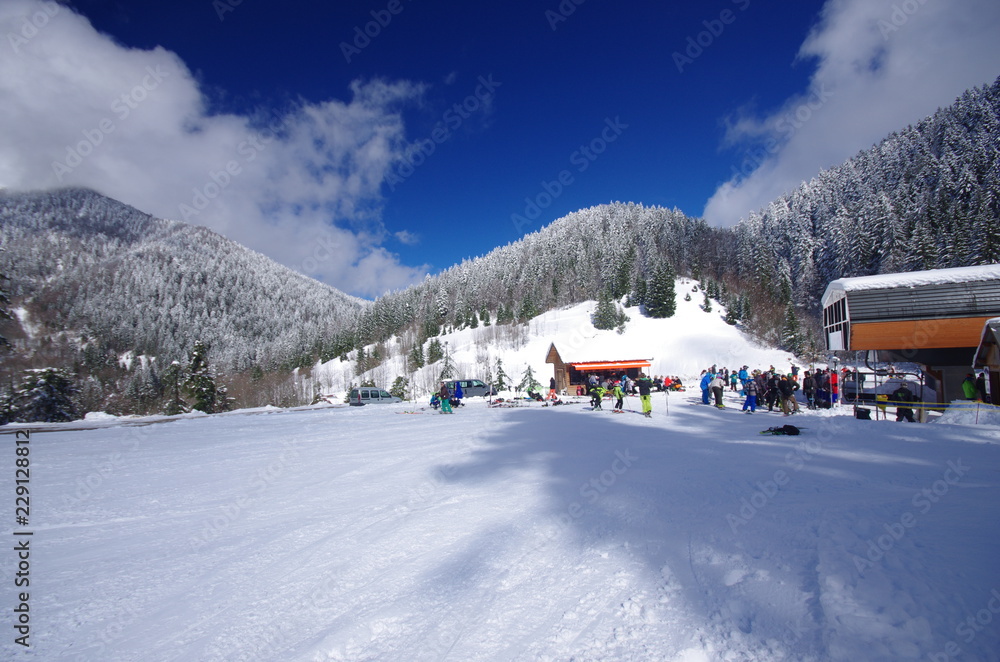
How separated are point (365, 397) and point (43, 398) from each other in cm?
1624

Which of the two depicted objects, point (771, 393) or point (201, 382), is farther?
point (201, 382)

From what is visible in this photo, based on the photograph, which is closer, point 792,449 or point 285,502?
point 285,502

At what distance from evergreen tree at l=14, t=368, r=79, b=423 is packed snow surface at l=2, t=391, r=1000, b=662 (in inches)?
785

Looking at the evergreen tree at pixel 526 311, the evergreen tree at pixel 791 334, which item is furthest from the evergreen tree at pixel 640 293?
the evergreen tree at pixel 791 334

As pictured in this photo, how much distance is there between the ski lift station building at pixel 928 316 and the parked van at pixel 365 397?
91.3 feet

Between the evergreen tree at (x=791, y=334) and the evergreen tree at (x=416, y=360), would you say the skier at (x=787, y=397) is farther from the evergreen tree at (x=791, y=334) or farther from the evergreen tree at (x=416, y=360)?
the evergreen tree at (x=416, y=360)

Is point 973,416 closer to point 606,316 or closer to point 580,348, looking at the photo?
point 580,348

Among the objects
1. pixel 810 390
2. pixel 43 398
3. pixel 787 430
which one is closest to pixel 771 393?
pixel 810 390

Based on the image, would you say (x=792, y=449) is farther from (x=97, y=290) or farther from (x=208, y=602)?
(x=97, y=290)

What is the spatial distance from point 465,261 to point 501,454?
10773cm

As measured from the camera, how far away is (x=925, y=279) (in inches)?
834

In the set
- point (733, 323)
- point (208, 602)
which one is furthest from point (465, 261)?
point (208, 602)

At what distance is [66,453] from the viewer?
1076 cm

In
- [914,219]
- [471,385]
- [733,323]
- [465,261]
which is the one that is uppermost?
[465,261]
